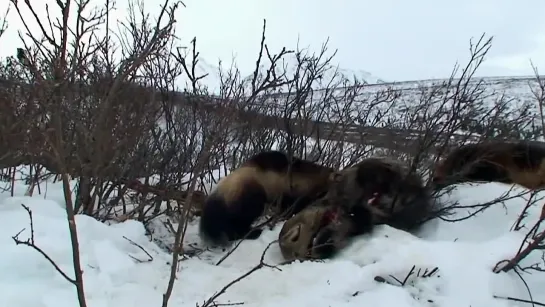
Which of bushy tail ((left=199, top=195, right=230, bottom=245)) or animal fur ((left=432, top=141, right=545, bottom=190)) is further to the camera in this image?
animal fur ((left=432, top=141, right=545, bottom=190))

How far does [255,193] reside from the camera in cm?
552

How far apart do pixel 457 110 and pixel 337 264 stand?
8.22ft

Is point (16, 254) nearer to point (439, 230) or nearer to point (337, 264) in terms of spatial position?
point (337, 264)

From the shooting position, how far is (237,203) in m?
5.34

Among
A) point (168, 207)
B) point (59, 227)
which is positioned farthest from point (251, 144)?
point (59, 227)

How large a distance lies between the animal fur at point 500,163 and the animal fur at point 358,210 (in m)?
0.63

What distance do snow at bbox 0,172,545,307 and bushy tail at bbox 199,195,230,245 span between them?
0.64 m

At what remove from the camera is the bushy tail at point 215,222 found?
5.07 metres

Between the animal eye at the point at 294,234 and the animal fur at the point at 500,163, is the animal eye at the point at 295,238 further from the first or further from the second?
the animal fur at the point at 500,163

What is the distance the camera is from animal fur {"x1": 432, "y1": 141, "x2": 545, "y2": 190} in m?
5.54

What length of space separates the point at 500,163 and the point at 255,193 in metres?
2.51

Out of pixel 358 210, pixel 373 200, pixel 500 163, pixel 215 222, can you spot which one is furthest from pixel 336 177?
pixel 500 163

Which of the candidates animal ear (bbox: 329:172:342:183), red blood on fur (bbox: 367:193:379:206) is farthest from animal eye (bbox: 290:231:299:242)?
animal ear (bbox: 329:172:342:183)

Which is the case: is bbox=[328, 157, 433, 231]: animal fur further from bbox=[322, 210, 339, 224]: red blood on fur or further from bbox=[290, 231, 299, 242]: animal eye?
bbox=[290, 231, 299, 242]: animal eye
